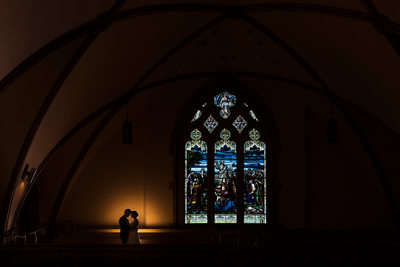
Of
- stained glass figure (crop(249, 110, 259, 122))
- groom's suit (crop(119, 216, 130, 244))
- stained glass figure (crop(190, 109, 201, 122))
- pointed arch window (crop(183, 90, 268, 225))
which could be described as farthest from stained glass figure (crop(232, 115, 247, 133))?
groom's suit (crop(119, 216, 130, 244))

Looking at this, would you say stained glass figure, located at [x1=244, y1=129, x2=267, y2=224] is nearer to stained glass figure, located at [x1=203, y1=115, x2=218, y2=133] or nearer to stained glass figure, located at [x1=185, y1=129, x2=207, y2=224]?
stained glass figure, located at [x1=203, y1=115, x2=218, y2=133]

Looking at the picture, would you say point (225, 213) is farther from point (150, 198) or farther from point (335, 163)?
point (335, 163)

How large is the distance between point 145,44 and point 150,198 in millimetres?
4914

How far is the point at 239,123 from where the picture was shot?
14883 millimetres

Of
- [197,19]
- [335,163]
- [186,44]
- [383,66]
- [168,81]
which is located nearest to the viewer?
[383,66]

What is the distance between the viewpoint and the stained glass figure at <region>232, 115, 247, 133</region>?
14859mm

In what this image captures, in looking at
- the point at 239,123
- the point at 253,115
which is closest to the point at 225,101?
the point at 239,123

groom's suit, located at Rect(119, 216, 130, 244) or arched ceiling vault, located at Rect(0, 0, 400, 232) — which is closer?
arched ceiling vault, located at Rect(0, 0, 400, 232)

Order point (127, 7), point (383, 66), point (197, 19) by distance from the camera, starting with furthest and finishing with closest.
Result: point (197, 19), point (383, 66), point (127, 7)

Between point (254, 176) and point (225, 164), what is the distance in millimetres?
822

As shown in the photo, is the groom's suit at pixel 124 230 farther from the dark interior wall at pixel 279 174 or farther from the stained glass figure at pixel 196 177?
the stained glass figure at pixel 196 177

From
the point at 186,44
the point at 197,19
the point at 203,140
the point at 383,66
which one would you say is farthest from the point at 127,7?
the point at 203,140

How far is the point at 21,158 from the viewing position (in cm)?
1083

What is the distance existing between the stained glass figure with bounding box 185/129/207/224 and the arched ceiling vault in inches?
81.2
